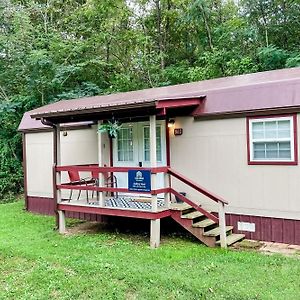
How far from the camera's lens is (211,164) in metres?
7.82

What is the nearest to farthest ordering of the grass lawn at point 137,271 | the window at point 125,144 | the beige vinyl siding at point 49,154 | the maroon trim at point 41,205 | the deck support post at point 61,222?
the grass lawn at point 137,271 < the deck support post at point 61,222 < the window at point 125,144 < the beige vinyl siding at point 49,154 < the maroon trim at point 41,205

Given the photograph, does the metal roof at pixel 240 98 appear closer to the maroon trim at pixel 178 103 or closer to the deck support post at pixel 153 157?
the maroon trim at pixel 178 103

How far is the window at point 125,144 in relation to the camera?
901 centimetres

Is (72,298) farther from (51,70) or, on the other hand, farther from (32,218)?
(51,70)

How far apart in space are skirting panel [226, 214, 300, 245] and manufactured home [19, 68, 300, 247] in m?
0.02

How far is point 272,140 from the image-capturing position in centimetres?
702

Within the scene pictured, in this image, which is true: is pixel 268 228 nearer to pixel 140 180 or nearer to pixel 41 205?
pixel 140 180

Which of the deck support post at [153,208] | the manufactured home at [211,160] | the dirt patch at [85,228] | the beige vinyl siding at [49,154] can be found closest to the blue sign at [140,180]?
the manufactured home at [211,160]

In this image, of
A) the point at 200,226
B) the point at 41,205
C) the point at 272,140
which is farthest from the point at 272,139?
the point at 41,205

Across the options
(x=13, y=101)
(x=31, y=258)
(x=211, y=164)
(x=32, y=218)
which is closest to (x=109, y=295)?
(x=31, y=258)

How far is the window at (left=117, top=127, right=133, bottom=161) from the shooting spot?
9.01 meters

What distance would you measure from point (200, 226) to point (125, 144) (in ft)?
9.80

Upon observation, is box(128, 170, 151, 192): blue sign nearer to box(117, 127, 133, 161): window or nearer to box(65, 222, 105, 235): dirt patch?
box(117, 127, 133, 161): window

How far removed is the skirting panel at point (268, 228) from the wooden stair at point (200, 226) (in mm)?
180
